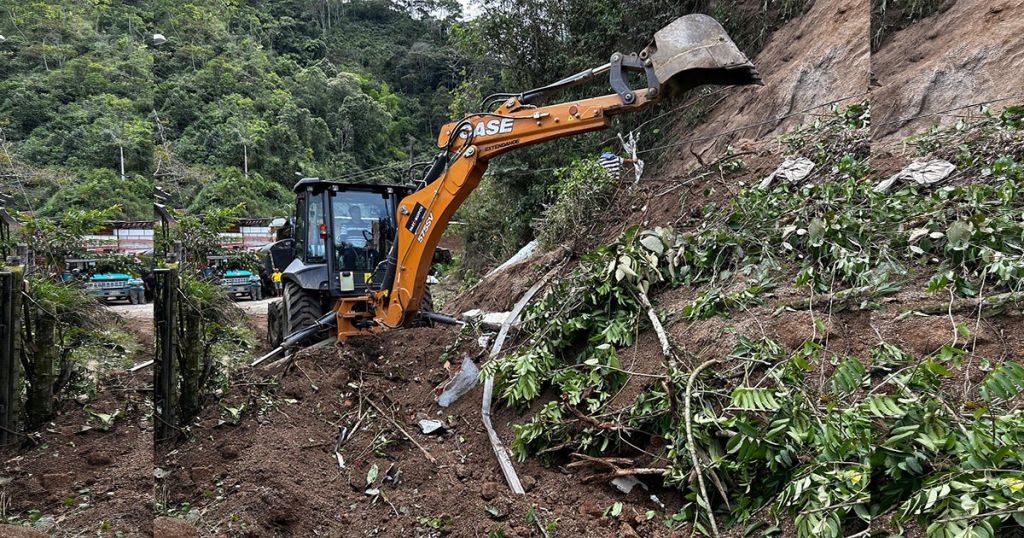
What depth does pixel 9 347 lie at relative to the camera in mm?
922

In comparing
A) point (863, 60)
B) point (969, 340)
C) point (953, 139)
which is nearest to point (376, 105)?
point (863, 60)

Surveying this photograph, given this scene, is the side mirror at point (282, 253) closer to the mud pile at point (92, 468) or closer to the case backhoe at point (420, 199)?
the case backhoe at point (420, 199)

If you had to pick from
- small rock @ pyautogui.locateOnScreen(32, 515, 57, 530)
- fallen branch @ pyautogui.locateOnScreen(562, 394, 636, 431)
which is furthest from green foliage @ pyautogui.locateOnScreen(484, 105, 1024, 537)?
small rock @ pyautogui.locateOnScreen(32, 515, 57, 530)

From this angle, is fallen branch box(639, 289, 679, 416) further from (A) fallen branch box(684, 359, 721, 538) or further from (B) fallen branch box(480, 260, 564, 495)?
(B) fallen branch box(480, 260, 564, 495)

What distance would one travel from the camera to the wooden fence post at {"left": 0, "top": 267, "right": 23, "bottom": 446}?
90cm

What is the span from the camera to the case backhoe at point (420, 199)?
4098 millimetres

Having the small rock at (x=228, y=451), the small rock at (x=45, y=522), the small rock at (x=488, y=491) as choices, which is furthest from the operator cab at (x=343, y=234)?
the small rock at (x=45, y=522)

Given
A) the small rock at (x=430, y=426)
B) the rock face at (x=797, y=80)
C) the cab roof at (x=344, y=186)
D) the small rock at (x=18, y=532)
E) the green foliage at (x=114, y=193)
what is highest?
the rock face at (x=797, y=80)

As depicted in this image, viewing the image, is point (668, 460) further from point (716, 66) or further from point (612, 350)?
point (716, 66)

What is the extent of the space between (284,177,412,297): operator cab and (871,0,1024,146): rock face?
4953 mm

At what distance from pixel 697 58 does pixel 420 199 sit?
8.77 ft

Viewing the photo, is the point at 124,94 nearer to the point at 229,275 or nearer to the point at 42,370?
the point at 42,370

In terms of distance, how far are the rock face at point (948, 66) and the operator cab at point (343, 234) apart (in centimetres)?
495

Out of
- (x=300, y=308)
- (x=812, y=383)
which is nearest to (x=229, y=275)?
(x=812, y=383)
